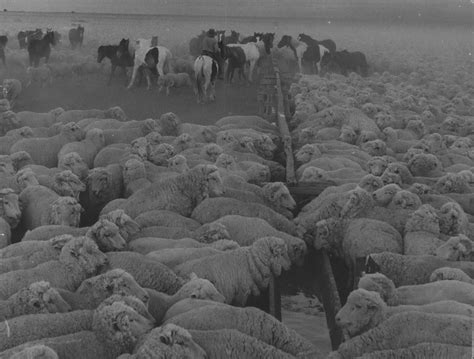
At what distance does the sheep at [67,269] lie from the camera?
470 centimetres

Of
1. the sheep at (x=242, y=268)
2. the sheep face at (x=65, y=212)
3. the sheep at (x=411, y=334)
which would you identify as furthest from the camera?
the sheep face at (x=65, y=212)

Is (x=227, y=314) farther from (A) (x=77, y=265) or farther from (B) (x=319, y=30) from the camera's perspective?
(B) (x=319, y=30)

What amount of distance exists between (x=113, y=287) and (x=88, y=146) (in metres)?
4.67

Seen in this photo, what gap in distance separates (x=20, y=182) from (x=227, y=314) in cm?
378

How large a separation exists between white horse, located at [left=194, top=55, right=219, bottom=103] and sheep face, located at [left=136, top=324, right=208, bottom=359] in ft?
39.4

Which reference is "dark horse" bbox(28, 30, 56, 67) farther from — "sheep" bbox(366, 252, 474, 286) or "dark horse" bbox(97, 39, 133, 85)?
"sheep" bbox(366, 252, 474, 286)

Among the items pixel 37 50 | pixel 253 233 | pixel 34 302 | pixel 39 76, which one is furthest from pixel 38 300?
pixel 37 50

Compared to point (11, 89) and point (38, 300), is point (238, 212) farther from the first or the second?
point (11, 89)

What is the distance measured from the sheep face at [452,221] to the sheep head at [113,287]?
2.99 m

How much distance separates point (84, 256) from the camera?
4867mm

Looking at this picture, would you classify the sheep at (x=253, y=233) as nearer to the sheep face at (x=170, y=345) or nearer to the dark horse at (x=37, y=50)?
the sheep face at (x=170, y=345)

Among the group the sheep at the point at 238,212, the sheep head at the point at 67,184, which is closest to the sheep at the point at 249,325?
the sheep at the point at 238,212

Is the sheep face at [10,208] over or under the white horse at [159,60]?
under

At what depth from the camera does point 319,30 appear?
34469 mm
